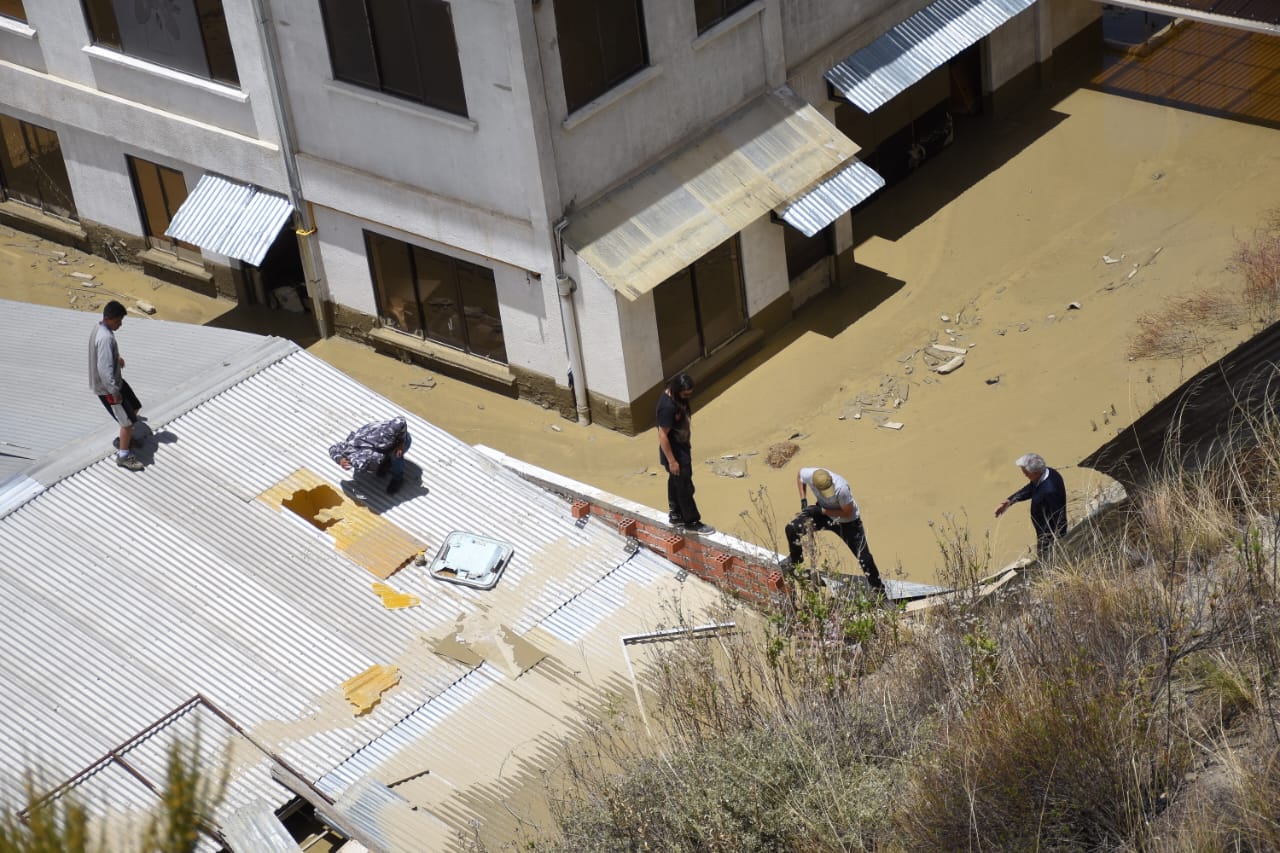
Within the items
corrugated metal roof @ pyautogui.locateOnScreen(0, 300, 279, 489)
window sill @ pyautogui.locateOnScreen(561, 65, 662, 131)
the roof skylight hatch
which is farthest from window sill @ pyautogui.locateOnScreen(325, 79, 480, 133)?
the roof skylight hatch

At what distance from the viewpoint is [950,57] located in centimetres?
2469

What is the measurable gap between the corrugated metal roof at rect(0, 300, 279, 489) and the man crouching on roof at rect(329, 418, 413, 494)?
212 cm

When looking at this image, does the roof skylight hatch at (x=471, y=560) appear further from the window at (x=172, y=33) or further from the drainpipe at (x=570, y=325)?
the window at (x=172, y=33)

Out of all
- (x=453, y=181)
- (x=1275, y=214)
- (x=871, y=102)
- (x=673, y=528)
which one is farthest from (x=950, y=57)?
(x=673, y=528)

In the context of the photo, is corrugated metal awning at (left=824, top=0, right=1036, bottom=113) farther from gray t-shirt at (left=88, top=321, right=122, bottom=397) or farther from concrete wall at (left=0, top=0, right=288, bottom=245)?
gray t-shirt at (left=88, top=321, right=122, bottom=397)

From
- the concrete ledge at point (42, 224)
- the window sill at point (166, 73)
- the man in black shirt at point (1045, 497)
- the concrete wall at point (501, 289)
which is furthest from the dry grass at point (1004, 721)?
the concrete ledge at point (42, 224)

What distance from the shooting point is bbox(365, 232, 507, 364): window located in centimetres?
2202

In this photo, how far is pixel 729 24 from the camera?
70.1ft

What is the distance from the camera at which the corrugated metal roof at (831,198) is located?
22094 mm

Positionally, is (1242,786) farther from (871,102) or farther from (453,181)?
(871,102)

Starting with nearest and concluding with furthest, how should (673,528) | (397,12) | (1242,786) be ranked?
(1242,786) < (673,528) < (397,12)

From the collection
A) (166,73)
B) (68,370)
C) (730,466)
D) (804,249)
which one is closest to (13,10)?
(166,73)

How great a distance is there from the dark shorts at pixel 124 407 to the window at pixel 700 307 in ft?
23.3

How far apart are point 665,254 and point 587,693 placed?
7391 mm
